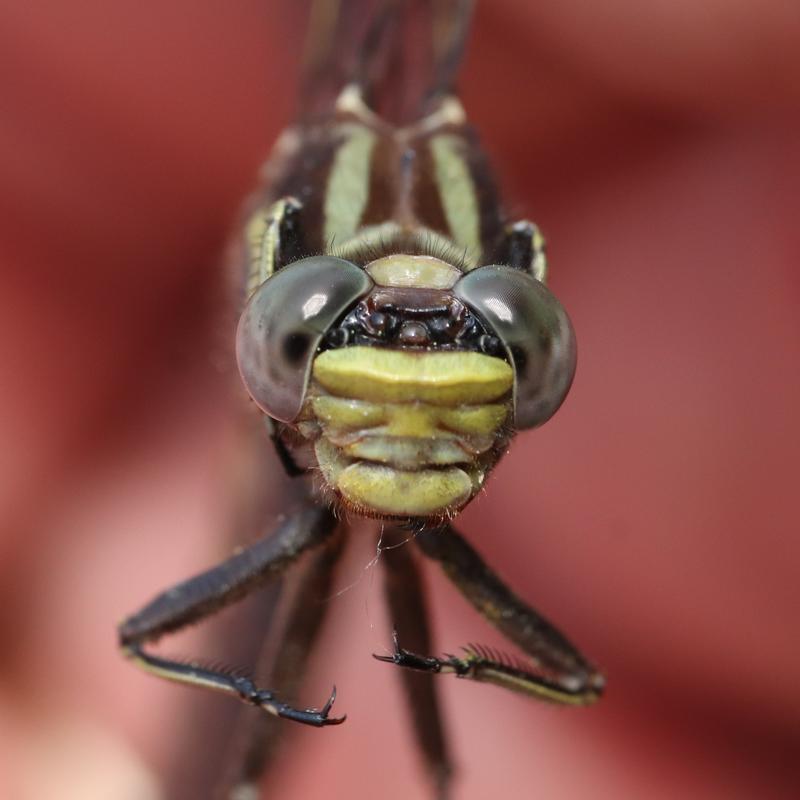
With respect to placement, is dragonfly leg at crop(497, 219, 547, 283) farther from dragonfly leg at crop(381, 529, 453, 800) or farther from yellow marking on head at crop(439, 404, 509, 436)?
dragonfly leg at crop(381, 529, 453, 800)

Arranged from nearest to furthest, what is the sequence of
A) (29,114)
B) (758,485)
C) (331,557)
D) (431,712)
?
(331,557) → (431,712) → (758,485) → (29,114)

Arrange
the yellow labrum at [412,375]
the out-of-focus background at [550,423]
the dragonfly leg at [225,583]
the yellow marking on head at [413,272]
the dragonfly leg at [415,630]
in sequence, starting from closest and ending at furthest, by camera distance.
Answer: the yellow labrum at [412,375]
the yellow marking on head at [413,272]
the dragonfly leg at [225,583]
the dragonfly leg at [415,630]
the out-of-focus background at [550,423]

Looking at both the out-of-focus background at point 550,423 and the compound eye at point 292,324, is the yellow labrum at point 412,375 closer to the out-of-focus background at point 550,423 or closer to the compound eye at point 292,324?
the compound eye at point 292,324

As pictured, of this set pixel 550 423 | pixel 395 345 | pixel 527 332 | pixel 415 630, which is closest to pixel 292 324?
pixel 395 345

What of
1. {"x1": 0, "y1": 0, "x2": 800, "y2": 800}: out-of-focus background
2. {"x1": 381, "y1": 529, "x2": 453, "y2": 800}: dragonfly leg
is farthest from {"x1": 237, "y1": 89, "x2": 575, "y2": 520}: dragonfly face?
A: {"x1": 0, "y1": 0, "x2": 800, "y2": 800}: out-of-focus background

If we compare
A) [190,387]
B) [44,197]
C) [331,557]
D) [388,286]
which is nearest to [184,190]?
[44,197]

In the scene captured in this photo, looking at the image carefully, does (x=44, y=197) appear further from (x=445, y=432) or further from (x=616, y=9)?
(x=445, y=432)

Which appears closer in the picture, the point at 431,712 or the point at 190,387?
the point at 431,712

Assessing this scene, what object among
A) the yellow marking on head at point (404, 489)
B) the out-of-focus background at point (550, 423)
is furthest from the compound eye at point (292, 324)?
the out-of-focus background at point (550, 423)
